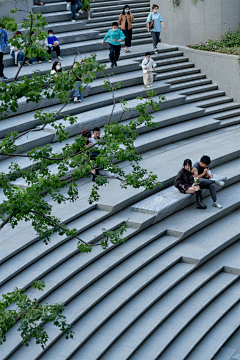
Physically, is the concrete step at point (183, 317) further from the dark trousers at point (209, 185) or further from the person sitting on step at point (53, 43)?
the person sitting on step at point (53, 43)

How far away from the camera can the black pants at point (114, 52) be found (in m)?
17.4

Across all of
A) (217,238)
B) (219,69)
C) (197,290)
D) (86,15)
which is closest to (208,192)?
(217,238)

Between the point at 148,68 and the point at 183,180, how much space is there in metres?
5.75

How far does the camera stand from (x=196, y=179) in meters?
12.5

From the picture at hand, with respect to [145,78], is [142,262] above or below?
below

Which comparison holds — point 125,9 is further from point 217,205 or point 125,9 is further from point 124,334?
point 124,334

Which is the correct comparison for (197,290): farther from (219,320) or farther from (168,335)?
(168,335)

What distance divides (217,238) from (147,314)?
8.96 feet

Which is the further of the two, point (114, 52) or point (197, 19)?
point (197, 19)

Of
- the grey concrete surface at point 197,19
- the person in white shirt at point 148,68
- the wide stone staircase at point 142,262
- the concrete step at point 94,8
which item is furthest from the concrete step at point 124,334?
the concrete step at point 94,8

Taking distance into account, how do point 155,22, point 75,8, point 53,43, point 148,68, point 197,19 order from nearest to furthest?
point 148,68
point 53,43
point 155,22
point 197,19
point 75,8

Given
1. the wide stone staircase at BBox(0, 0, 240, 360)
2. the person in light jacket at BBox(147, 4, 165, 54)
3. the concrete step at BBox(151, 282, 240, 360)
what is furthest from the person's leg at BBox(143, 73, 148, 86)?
the concrete step at BBox(151, 282, 240, 360)

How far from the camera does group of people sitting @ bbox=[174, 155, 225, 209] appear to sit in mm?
12508

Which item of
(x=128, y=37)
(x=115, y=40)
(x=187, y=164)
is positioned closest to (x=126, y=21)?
(x=128, y=37)
